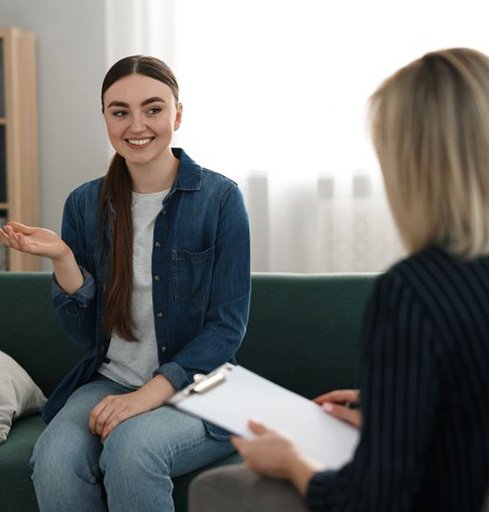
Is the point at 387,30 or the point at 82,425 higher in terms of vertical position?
the point at 387,30

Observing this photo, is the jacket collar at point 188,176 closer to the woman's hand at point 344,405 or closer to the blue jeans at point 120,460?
the blue jeans at point 120,460

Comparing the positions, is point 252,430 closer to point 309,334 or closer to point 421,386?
point 421,386

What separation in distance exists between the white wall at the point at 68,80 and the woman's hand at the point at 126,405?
1.88m

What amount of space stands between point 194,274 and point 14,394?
57cm

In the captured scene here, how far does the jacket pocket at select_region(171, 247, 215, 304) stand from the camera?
209 centimetres

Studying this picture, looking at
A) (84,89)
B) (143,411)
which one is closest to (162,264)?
(143,411)

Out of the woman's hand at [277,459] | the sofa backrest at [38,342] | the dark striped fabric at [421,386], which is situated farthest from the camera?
the sofa backrest at [38,342]

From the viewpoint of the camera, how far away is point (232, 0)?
3512 mm

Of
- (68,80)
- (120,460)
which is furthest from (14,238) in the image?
(68,80)

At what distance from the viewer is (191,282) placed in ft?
6.88

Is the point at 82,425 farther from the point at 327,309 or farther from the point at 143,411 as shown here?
the point at 327,309

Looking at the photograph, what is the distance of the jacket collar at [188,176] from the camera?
212 cm

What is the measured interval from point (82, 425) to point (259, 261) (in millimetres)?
1775

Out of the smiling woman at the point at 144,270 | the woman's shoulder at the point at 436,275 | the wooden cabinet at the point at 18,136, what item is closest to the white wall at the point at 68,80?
the wooden cabinet at the point at 18,136
